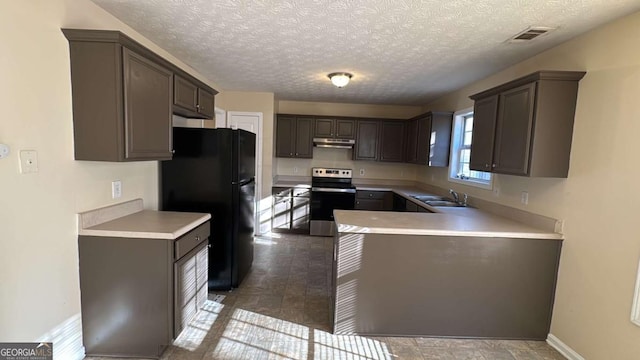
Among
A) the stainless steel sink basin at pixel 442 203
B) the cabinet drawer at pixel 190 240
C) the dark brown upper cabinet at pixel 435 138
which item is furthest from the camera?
the dark brown upper cabinet at pixel 435 138

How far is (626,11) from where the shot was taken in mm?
1783

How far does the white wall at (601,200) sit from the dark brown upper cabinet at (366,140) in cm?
302

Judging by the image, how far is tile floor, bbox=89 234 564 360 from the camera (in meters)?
2.11

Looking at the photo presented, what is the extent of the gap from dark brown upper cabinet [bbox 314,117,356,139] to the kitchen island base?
3165mm

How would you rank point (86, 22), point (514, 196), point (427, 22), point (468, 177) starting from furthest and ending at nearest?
point (468, 177)
point (514, 196)
point (427, 22)
point (86, 22)

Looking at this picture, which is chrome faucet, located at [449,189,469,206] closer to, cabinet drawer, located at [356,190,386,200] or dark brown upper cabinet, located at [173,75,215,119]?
cabinet drawer, located at [356,190,386,200]

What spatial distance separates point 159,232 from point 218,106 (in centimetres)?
301

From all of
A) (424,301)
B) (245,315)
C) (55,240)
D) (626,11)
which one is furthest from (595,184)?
(55,240)

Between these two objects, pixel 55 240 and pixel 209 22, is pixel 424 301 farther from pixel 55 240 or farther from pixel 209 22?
pixel 209 22

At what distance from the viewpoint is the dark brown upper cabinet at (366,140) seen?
17.2 ft

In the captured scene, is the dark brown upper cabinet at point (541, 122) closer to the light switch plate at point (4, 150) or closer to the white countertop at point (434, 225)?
the white countertop at point (434, 225)

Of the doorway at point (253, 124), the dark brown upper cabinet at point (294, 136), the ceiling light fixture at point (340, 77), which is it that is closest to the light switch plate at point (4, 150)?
the ceiling light fixture at point (340, 77)

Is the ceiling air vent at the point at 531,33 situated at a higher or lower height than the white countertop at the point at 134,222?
higher

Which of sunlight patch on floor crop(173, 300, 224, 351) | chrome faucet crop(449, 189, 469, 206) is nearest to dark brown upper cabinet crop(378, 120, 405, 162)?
chrome faucet crop(449, 189, 469, 206)
